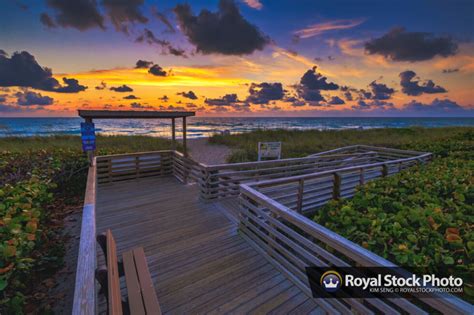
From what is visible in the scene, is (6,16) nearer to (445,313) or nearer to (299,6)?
(299,6)

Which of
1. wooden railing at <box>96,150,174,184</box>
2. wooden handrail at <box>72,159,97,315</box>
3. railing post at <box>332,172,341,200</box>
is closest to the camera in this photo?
wooden handrail at <box>72,159,97,315</box>

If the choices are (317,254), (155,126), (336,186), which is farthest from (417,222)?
(155,126)

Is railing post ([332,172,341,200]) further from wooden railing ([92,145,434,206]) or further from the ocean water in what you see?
the ocean water

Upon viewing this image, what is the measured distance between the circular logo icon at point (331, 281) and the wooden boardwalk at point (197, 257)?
27 centimetres

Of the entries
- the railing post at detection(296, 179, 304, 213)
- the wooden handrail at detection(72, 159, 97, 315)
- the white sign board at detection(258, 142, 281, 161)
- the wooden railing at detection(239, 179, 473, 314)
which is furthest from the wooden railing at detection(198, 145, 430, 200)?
the wooden handrail at detection(72, 159, 97, 315)

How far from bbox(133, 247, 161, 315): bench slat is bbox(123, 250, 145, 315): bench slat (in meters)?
0.03

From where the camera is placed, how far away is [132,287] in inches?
71.1

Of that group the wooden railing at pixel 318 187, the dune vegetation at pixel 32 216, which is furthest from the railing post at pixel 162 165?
the wooden railing at pixel 318 187

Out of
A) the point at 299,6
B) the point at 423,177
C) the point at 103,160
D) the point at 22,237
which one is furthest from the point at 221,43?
the point at 22,237

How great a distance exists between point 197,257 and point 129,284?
4.87ft

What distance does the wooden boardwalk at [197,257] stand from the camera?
241 centimetres

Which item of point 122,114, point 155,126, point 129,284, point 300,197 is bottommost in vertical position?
point 155,126

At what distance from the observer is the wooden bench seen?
55.1 inches

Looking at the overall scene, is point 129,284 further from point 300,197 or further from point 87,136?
point 87,136
